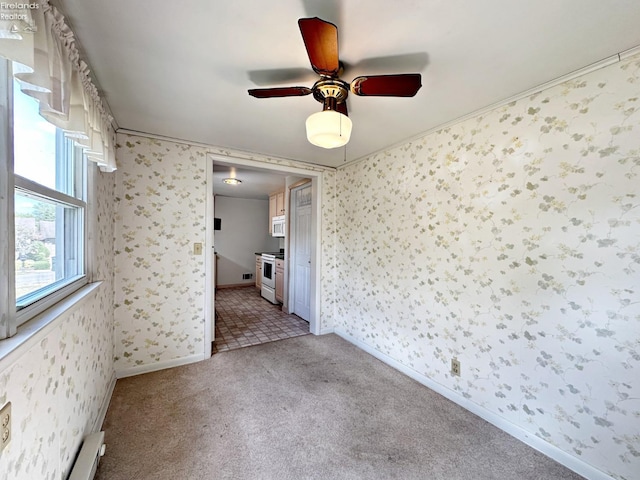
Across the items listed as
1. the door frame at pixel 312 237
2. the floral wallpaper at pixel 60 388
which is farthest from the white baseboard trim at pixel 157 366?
the floral wallpaper at pixel 60 388

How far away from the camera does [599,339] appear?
4.83 feet

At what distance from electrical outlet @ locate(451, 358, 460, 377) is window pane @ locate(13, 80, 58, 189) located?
279 centimetres

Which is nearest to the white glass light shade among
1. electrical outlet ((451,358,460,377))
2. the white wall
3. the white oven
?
electrical outlet ((451,358,460,377))

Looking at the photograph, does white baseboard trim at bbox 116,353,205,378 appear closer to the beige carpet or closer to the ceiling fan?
the beige carpet

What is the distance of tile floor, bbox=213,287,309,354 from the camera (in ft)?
A: 11.1

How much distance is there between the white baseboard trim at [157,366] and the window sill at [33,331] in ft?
5.14

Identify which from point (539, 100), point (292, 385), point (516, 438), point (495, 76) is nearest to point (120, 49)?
point (495, 76)

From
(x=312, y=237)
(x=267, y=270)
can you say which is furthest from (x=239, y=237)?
(x=312, y=237)

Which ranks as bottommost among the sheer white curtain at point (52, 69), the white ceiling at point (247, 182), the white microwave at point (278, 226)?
the white microwave at point (278, 226)

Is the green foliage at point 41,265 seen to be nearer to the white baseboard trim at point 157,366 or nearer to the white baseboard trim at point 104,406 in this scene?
the white baseboard trim at point 104,406

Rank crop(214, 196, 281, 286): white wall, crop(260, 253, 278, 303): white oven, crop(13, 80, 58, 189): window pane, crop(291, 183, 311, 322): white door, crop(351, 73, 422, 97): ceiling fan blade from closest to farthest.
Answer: crop(13, 80, 58, 189): window pane
crop(351, 73, 422, 97): ceiling fan blade
crop(291, 183, 311, 322): white door
crop(260, 253, 278, 303): white oven
crop(214, 196, 281, 286): white wall

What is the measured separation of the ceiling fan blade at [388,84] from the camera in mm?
1292

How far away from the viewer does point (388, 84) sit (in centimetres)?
134

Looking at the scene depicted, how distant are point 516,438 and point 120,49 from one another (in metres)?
3.39
